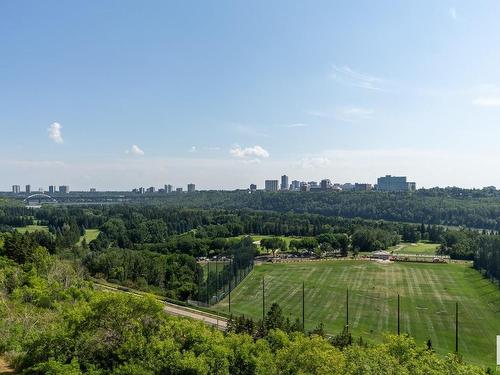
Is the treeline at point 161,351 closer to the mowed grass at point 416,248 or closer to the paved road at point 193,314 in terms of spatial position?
the paved road at point 193,314

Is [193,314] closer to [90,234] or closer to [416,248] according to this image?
[416,248]

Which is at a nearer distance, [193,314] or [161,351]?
[161,351]

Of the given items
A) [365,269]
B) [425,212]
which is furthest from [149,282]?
[425,212]

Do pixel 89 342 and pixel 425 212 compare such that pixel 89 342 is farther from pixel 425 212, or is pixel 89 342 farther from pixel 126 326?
pixel 425 212

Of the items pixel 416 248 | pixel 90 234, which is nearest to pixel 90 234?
pixel 90 234

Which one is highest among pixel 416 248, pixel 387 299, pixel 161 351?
pixel 161 351

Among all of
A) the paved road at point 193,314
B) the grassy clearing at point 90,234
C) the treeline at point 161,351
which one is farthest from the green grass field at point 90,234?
the treeline at point 161,351

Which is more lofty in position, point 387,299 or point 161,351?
point 161,351
